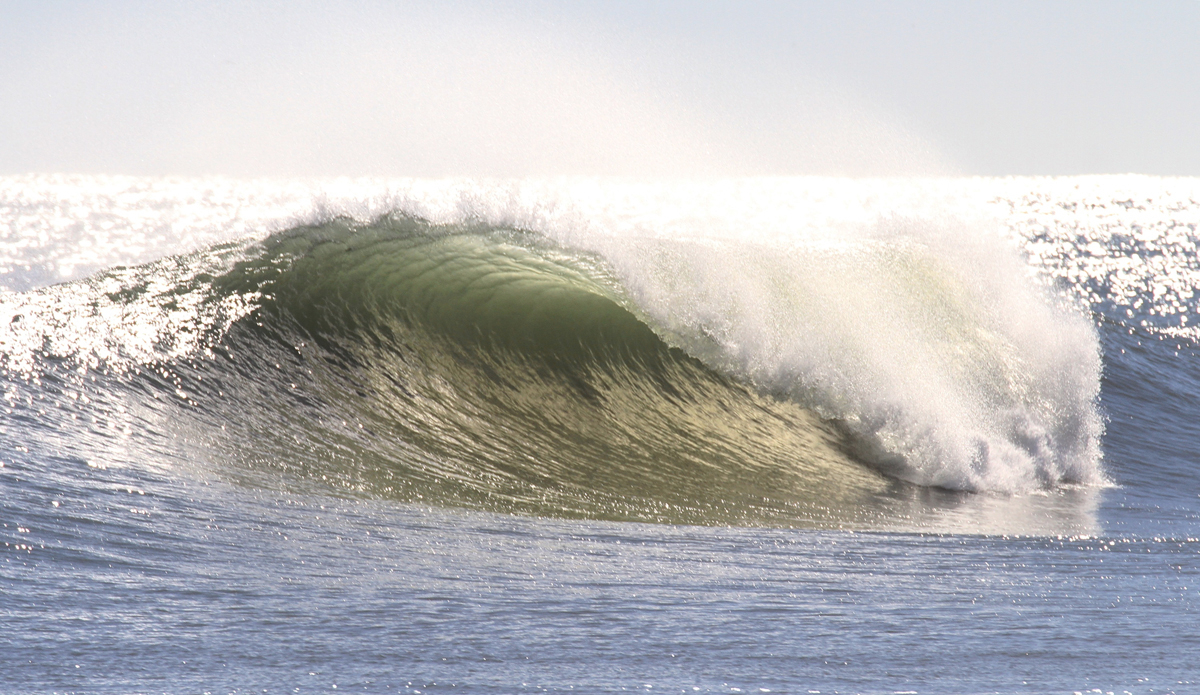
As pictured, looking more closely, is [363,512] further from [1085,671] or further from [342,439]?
[1085,671]

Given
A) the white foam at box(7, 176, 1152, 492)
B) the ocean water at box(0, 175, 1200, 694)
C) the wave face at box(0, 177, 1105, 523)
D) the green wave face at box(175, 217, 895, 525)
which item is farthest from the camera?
the white foam at box(7, 176, 1152, 492)

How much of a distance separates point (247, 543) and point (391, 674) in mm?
1583

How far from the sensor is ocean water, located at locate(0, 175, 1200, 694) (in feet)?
Result: 10.7

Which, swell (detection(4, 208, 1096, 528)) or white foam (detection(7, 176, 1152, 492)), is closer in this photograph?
swell (detection(4, 208, 1096, 528))

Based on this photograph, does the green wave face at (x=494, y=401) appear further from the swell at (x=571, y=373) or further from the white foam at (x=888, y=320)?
the white foam at (x=888, y=320)

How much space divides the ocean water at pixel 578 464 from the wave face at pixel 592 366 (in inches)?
1.5

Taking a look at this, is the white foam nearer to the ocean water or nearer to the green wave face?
the ocean water

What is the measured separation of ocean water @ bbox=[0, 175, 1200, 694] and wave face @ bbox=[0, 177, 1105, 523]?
0.04 meters

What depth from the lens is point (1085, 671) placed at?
324cm

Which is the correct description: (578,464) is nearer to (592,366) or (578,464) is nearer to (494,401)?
(494,401)

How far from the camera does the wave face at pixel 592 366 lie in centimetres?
648

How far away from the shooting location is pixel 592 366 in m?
8.72

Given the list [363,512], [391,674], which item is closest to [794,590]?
[391,674]

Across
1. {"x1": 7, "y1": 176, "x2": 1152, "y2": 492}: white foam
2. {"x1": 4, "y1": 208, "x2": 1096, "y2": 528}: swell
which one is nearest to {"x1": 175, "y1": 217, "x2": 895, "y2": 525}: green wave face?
{"x1": 4, "y1": 208, "x2": 1096, "y2": 528}: swell
